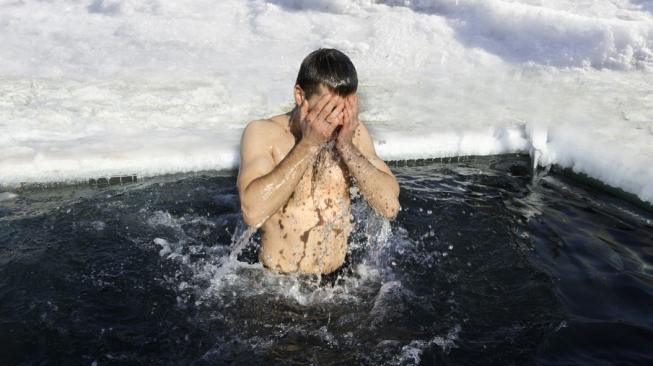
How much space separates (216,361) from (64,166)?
273 cm

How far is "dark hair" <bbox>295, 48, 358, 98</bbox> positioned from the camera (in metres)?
2.95

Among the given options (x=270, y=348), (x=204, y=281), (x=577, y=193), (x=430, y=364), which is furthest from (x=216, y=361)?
(x=577, y=193)

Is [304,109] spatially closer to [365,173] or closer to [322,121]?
[322,121]

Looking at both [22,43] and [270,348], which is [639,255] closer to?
[270,348]

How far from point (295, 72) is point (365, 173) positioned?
4.63 m

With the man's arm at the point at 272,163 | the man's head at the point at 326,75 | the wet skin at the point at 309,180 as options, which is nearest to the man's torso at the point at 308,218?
the wet skin at the point at 309,180

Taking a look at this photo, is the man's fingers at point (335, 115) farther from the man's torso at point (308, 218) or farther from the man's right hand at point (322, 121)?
the man's torso at point (308, 218)

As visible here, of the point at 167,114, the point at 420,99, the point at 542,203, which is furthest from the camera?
the point at 420,99

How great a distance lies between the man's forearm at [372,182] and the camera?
3.06 m

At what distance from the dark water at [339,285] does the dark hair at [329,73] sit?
113cm

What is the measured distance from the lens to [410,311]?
3389mm

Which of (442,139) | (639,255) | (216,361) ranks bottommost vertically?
(216,361)

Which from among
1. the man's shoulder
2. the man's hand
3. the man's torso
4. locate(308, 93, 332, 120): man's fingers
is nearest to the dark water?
the man's torso

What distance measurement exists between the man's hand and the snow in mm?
2515
